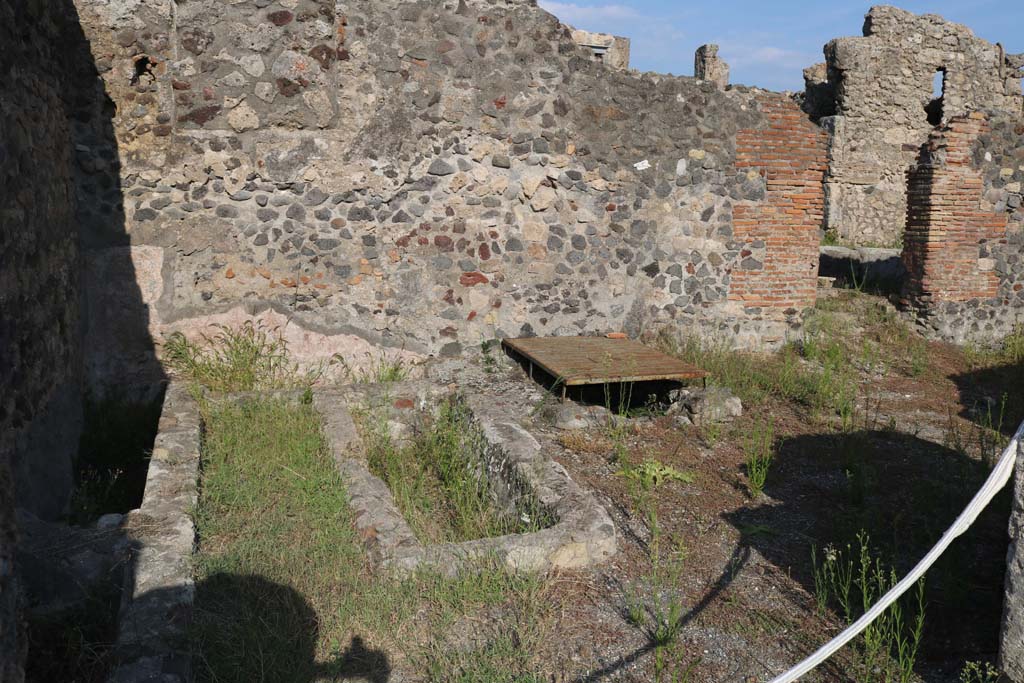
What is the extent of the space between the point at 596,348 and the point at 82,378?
379 cm

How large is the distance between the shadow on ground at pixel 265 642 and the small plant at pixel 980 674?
193cm

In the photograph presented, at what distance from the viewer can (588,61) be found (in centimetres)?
654

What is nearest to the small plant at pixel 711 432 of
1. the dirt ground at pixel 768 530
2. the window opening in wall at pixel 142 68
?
the dirt ground at pixel 768 530

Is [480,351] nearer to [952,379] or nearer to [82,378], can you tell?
[82,378]

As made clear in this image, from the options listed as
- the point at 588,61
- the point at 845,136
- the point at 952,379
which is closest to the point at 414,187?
the point at 588,61

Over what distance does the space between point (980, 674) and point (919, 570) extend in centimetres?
53

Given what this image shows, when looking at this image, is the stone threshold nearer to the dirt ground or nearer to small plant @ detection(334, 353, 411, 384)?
the dirt ground

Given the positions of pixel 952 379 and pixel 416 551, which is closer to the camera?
pixel 416 551

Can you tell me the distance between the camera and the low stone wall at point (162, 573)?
248 cm

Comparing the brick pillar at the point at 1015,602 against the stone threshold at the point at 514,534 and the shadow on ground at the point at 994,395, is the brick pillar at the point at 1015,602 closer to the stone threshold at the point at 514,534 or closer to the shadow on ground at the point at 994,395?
the stone threshold at the point at 514,534

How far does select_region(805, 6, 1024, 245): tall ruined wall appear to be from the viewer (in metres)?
13.3

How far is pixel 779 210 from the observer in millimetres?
7340

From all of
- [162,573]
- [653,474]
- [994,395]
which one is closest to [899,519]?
[653,474]

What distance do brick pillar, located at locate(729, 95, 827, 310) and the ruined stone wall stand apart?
1464mm
